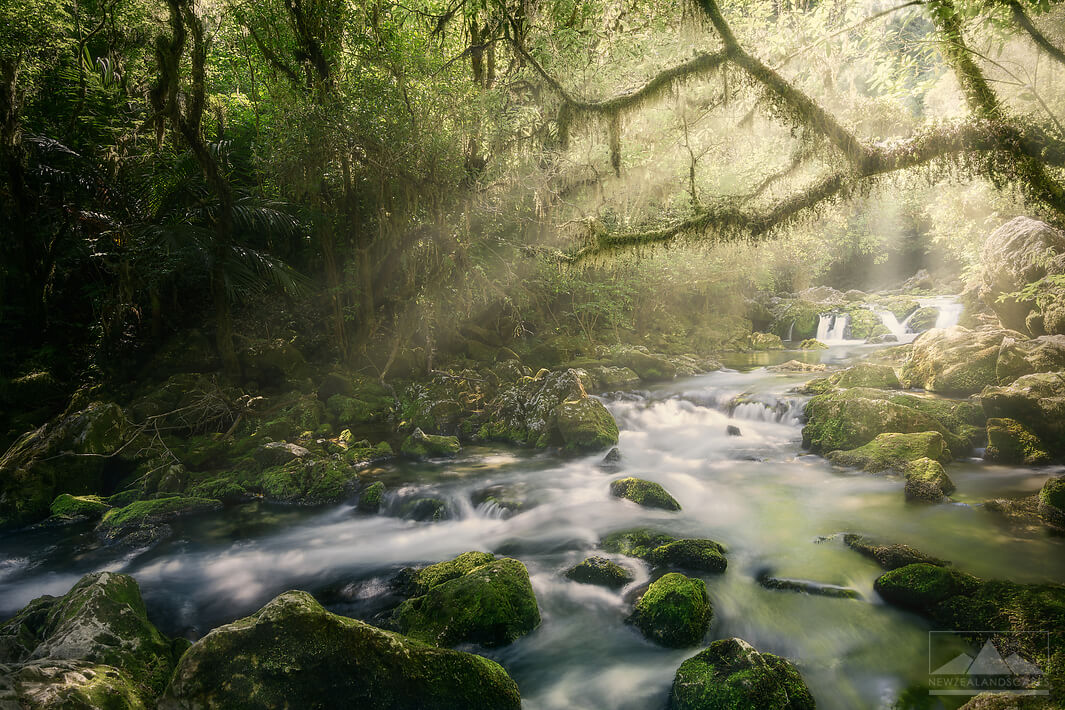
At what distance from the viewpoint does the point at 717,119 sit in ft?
27.1

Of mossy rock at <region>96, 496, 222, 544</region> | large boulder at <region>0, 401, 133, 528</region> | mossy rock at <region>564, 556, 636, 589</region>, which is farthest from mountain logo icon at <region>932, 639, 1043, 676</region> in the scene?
large boulder at <region>0, 401, 133, 528</region>

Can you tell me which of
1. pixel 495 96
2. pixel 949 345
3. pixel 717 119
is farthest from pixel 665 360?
pixel 495 96

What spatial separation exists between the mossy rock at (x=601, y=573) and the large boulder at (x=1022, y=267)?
9.37 metres

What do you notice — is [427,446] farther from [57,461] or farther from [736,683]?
[736,683]

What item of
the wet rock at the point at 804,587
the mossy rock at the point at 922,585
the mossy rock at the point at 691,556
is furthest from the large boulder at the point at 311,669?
the mossy rock at the point at 922,585

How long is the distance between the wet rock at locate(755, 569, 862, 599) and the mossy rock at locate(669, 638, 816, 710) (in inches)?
58.8

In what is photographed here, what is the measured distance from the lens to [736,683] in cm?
327

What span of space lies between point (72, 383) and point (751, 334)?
71.2 ft

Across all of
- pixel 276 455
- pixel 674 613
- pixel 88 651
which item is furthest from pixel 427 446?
pixel 88 651

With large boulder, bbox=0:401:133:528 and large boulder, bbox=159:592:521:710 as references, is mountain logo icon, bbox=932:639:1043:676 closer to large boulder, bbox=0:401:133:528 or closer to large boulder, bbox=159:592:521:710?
large boulder, bbox=159:592:521:710

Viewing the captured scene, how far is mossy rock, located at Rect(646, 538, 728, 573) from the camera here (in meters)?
5.33

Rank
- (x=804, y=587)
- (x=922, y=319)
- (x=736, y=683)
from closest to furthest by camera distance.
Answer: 1. (x=736, y=683)
2. (x=804, y=587)
3. (x=922, y=319)

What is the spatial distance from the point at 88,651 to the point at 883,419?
32.2ft

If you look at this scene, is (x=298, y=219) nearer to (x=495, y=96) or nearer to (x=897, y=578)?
(x=495, y=96)
